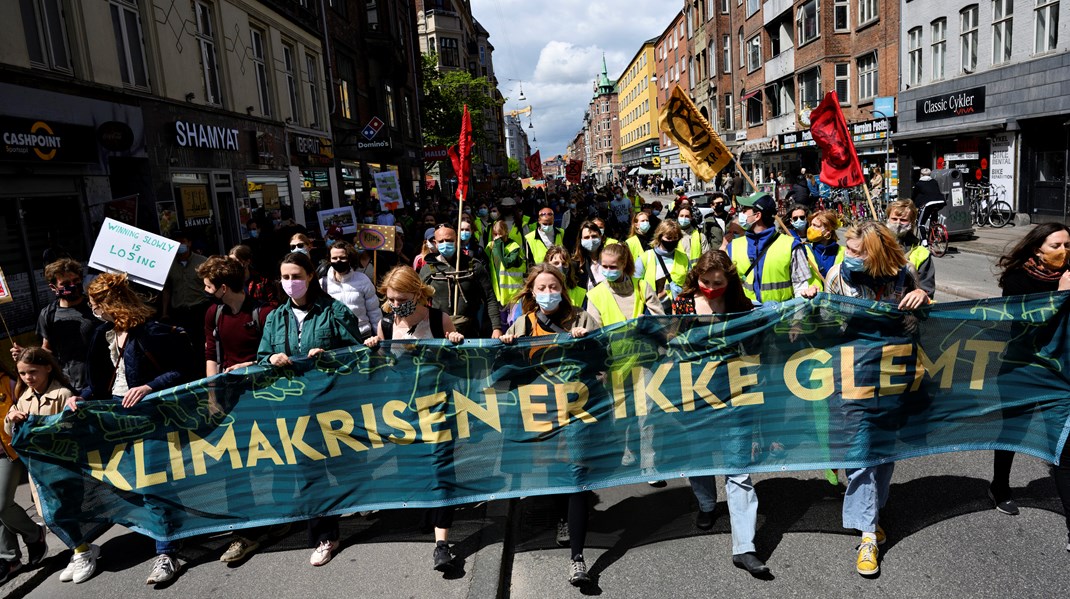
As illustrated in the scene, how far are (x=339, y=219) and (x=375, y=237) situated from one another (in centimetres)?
372

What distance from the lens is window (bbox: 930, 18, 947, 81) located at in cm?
2420

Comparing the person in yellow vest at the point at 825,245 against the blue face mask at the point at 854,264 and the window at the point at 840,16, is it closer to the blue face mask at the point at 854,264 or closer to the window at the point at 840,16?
the blue face mask at the point at 854,264

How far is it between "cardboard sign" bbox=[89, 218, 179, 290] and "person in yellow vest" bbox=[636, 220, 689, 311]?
4.03 m

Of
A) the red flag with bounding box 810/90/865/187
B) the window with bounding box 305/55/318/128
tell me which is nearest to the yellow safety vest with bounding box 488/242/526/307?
the red flag with bounding box 810/90/865/187

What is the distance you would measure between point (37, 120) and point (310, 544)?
7909 millimetres

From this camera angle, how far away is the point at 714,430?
4.16 metres

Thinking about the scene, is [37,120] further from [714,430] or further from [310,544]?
[714,430]

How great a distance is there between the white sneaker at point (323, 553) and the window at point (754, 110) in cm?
4443

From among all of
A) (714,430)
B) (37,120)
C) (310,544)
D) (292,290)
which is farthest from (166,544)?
(37,120)

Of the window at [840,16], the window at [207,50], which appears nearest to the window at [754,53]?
the window at [840,16]

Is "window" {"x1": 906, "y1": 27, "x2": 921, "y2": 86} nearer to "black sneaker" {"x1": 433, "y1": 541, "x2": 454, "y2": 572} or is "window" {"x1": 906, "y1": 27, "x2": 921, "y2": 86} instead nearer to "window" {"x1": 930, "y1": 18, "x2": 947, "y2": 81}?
"window" {"x1": 930, "y1": 18, "x2": 947, "y2": 81}

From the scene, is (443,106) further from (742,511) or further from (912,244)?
(742,511)

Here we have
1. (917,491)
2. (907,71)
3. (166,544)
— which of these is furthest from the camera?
(907,71)

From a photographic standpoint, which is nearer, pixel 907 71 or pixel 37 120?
pixel 37 120
